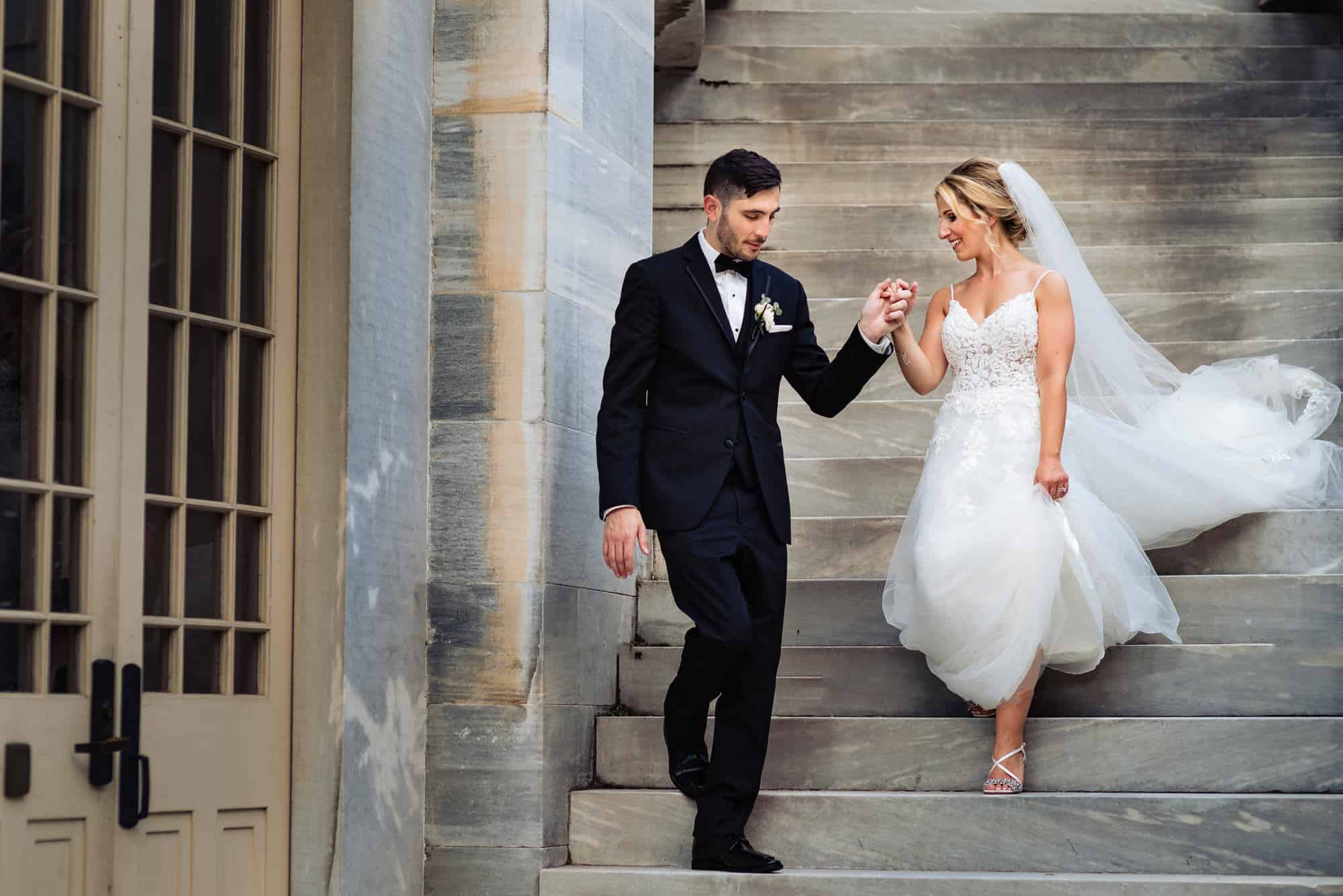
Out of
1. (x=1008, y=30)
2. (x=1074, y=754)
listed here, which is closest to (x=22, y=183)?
(x=1074, y=754)

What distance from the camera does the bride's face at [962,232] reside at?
539 cm

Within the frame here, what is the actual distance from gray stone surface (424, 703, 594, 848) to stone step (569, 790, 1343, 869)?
0.93 ft

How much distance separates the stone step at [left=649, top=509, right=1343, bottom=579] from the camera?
5879 millimetres

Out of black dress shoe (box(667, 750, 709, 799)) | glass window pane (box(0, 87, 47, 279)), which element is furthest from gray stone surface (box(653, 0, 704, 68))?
glass window pane (box(0, 87, 47, 279))

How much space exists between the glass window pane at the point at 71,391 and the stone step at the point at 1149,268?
4403 millimetres

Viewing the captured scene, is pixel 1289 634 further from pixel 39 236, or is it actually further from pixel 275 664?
pixel 39 236

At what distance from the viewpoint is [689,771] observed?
502 cm

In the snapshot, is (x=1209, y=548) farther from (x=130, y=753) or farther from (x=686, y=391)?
(x=130, y=753)

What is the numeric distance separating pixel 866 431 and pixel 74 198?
3.61 metres

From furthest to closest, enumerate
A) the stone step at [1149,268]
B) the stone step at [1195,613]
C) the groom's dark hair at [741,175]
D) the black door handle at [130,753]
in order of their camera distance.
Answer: the stone step at [1149,268] < the stone step at [1195,613] < the groom's dark hair at [741,175] < the black door handle at [130,753]

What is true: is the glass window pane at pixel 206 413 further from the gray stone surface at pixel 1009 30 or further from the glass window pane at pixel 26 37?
the gray stone surface at pixel 1009 30

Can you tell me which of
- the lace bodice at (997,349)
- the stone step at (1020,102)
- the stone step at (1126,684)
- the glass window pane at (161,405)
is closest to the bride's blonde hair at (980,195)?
the lace bodice at (997,349)

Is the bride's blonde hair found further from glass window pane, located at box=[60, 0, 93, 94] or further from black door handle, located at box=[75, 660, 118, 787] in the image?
black door handle, located at box=[75, 660, 118, 787]

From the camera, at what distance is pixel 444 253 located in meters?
5.30
